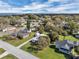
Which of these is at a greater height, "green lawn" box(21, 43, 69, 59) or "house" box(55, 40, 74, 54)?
"house" box(55, 40, 74, 54)

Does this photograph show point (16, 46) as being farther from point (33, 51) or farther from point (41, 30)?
point (41, 30)

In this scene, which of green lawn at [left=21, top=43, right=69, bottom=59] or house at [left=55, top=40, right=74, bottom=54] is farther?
house at [left=55, top=40, right=74, bottom=54]

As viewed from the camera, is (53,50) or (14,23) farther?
(14,23)

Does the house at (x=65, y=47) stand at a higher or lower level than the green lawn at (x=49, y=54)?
higher

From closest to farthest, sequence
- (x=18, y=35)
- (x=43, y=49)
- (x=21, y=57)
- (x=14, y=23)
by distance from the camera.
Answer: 1. (x=21, y=57)
2. (x=43, y=49)
3. (x=18, y=35)
4. (x=14, y=23)

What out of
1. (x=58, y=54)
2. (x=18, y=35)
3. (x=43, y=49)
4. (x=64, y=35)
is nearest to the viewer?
(x=58, y=54)

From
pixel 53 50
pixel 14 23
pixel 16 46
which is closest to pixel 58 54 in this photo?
pixel 53 50

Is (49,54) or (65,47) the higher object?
(65,47)

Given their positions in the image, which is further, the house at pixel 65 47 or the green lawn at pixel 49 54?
the house at pixel 65 47

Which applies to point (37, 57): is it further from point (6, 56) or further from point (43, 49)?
point (6, 56)

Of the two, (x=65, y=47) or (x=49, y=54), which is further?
(x=65, y=47)
